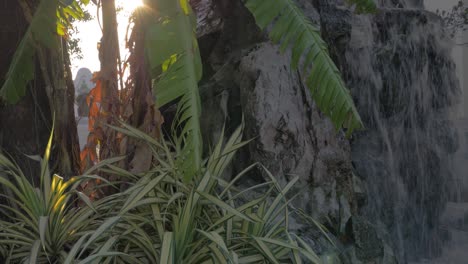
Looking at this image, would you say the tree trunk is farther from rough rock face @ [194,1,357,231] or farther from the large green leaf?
rough rock face @ [194,1,357,231]

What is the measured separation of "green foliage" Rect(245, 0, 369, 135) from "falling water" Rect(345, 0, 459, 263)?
3.25m

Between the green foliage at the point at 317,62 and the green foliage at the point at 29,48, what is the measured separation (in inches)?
62.7

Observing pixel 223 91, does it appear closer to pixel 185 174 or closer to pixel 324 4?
pixel 324 4

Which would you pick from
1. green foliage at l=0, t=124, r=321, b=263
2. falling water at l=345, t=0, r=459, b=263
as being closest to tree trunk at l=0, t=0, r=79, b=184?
green foliage at l=0, t=124, r=321, b=263

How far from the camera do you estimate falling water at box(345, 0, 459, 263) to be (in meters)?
6.95

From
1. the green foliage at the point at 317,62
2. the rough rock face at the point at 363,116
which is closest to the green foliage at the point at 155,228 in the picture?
the green foliage at the point at 317,62

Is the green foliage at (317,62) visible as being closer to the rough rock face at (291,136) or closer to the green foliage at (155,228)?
the green foliage at (155,228)

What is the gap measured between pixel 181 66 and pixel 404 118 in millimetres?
5313

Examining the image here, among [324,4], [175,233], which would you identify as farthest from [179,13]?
[324,4]

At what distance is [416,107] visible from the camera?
777cm

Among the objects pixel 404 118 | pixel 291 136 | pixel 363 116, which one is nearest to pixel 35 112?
pixel 291 136

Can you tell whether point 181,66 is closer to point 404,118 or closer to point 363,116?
point 363,116

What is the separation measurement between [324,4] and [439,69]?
8.82ft

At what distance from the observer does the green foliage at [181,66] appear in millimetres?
2896
